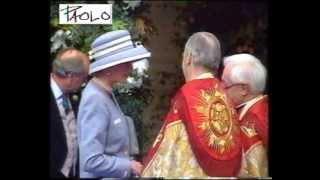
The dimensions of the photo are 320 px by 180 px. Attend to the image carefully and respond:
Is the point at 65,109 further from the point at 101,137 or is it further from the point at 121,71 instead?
the point at 121,71

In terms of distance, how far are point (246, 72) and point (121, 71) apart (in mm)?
917

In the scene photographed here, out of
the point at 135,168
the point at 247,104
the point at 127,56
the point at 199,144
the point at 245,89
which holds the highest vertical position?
the point at 127,56

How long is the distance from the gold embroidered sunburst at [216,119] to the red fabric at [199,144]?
1.1 inches

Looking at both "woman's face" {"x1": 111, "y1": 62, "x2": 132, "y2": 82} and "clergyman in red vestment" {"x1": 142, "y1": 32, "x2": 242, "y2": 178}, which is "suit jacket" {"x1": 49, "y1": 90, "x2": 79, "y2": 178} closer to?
"woman's face" {"x1": 111, "y1": 62, "x2": 132, "y2": 82}

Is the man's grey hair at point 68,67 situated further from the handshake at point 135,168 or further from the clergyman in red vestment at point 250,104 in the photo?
the clergyman in red vestment at point 250,104

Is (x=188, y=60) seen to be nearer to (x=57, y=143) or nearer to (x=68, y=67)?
(x=68, y=67)

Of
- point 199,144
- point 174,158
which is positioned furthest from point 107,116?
point 199,144

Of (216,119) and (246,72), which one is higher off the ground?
(246,72)

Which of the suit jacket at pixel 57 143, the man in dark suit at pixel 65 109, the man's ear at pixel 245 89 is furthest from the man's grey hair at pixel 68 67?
the man's ear at pixel 245 89

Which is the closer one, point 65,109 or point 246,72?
point 65,109

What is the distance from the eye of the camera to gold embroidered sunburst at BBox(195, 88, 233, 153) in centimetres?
628

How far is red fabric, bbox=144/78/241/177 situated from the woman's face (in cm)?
40

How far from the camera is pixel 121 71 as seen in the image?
6.31 metres
